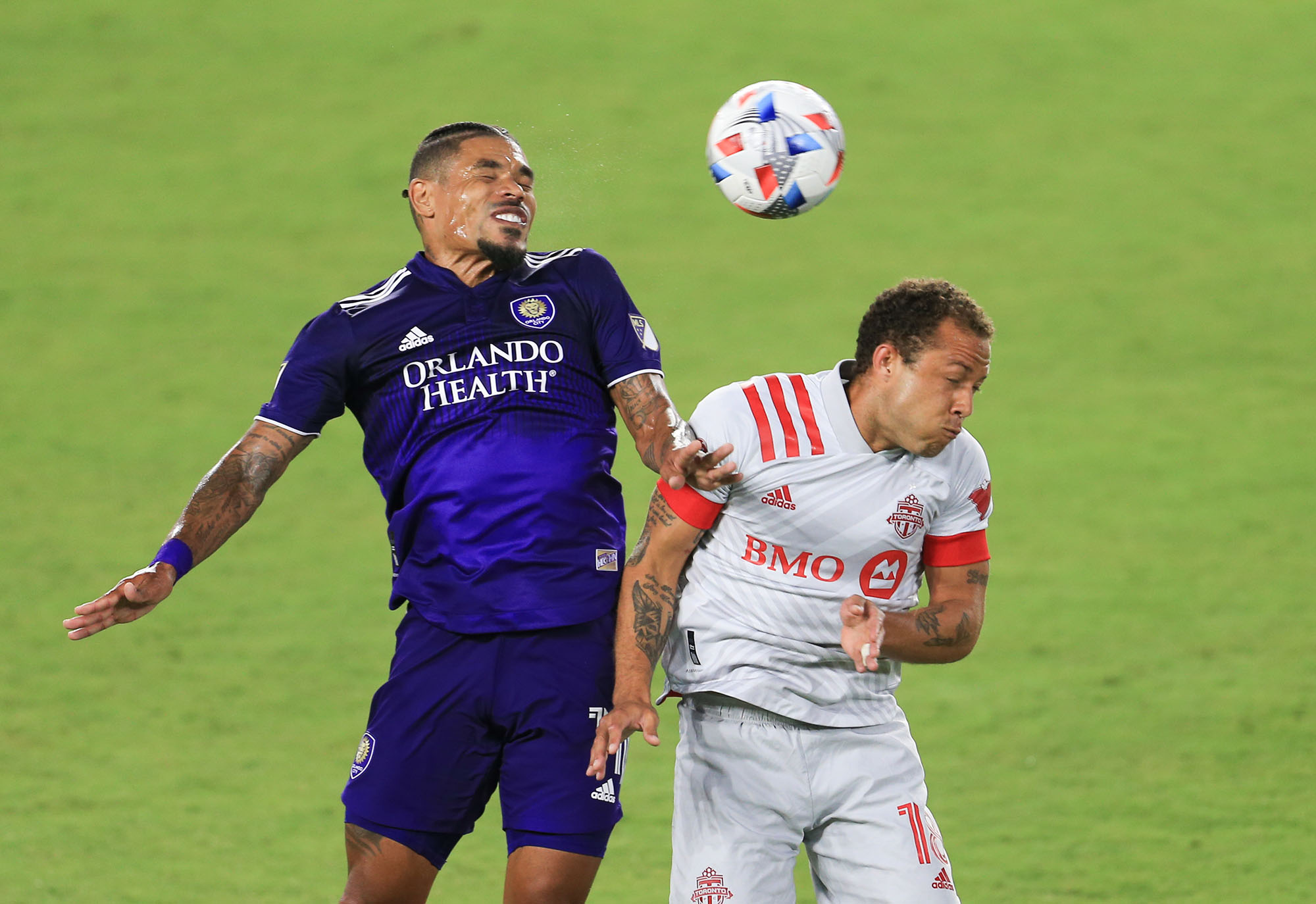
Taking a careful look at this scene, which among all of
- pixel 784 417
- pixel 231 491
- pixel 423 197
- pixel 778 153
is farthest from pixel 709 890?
pixel 778 153

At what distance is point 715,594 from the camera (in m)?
3.70

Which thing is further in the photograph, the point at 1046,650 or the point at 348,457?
the point at 348,457

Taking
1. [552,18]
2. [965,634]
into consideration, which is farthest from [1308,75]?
[965,634]

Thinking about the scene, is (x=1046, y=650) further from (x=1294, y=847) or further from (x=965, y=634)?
(x=965, y=634)

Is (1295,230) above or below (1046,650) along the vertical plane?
above

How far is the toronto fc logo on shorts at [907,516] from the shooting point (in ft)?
11.9

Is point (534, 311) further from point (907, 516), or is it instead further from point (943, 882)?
point (943, 882)

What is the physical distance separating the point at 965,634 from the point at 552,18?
12.1 m

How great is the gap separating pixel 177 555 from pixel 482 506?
2.35 ft

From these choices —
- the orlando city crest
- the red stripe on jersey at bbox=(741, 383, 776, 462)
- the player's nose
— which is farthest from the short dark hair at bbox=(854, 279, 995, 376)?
the orlando city crest

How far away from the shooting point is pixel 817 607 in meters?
3.63

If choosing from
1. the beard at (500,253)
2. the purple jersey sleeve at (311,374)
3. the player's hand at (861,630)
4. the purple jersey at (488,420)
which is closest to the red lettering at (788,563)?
the player's hand at (861,630)

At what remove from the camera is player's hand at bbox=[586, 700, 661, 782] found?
11.3 feet

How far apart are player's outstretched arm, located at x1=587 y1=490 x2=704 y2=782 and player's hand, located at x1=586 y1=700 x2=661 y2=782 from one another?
6 cm
